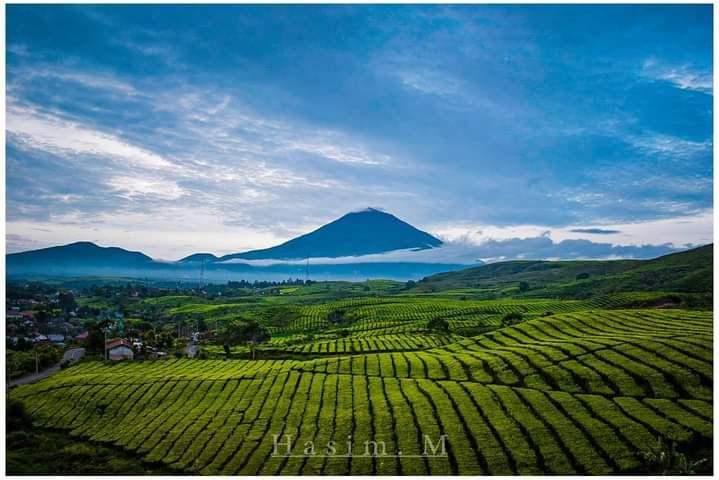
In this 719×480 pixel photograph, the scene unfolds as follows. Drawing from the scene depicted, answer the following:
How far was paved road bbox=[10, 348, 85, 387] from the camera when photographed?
38938mm

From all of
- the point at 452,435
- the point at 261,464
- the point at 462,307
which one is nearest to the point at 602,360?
the point at 452,435

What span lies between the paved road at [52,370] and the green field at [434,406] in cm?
548

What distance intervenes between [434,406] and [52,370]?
37.0 meters

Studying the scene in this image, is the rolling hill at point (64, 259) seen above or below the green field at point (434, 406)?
above

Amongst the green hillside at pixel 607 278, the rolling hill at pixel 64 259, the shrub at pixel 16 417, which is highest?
the rolling hill at pixel 64 259

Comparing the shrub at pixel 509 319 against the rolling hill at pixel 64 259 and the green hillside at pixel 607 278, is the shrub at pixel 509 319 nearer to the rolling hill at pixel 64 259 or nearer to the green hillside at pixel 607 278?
the green hillside at pixel 607 278

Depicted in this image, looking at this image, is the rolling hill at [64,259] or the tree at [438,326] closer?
the tree at [438,326]

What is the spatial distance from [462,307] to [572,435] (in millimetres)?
66518

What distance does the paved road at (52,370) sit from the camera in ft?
128

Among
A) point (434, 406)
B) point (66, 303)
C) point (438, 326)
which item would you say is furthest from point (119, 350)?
point (66, 303)

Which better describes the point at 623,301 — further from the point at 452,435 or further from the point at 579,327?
the point at 452,435

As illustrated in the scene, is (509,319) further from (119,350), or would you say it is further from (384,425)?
(119,350)

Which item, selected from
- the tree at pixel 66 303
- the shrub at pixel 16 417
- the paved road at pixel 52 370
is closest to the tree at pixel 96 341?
the paved road at pixel 52 370

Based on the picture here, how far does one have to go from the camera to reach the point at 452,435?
65.4 feet
